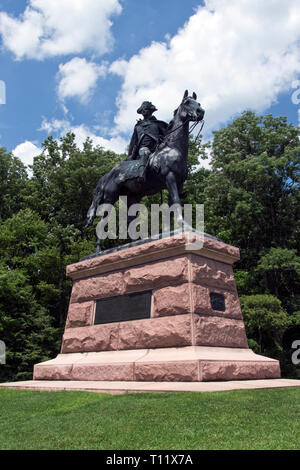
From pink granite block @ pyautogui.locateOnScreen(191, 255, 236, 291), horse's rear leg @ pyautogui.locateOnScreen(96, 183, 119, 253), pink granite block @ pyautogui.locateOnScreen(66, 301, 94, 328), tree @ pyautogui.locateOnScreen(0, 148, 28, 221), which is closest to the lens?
pink granite block @ pyautogui.locateOnScreen(191, 255, 236, 291)

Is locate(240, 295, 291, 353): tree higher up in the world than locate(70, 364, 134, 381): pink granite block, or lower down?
higher up

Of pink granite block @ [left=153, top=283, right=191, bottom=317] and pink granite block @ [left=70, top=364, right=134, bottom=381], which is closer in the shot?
pink granite block @ [left=70, top=364, right=134, bottom=381]

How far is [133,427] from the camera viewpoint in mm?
3555

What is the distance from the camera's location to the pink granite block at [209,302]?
7070 millimetres

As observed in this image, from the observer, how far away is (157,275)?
763 centimetres

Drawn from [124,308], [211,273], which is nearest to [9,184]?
[124,308]

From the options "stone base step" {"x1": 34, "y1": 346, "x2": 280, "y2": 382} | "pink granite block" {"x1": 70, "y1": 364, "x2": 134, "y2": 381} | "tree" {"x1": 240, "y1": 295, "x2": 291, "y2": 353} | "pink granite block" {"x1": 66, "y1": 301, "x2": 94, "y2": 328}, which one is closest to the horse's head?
"pink granite block" {"x1": 66, "y1": 301, "x2": 94, "y2": 328}

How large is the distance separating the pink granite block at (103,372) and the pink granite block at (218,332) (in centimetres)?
129

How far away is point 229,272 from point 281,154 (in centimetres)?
1805

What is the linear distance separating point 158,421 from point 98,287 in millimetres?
5300

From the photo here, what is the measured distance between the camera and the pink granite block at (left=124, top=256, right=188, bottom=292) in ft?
24.1

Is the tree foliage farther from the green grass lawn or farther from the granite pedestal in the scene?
the green grass lawn

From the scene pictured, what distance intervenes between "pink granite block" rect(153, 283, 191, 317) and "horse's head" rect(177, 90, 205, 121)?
3.68 m
